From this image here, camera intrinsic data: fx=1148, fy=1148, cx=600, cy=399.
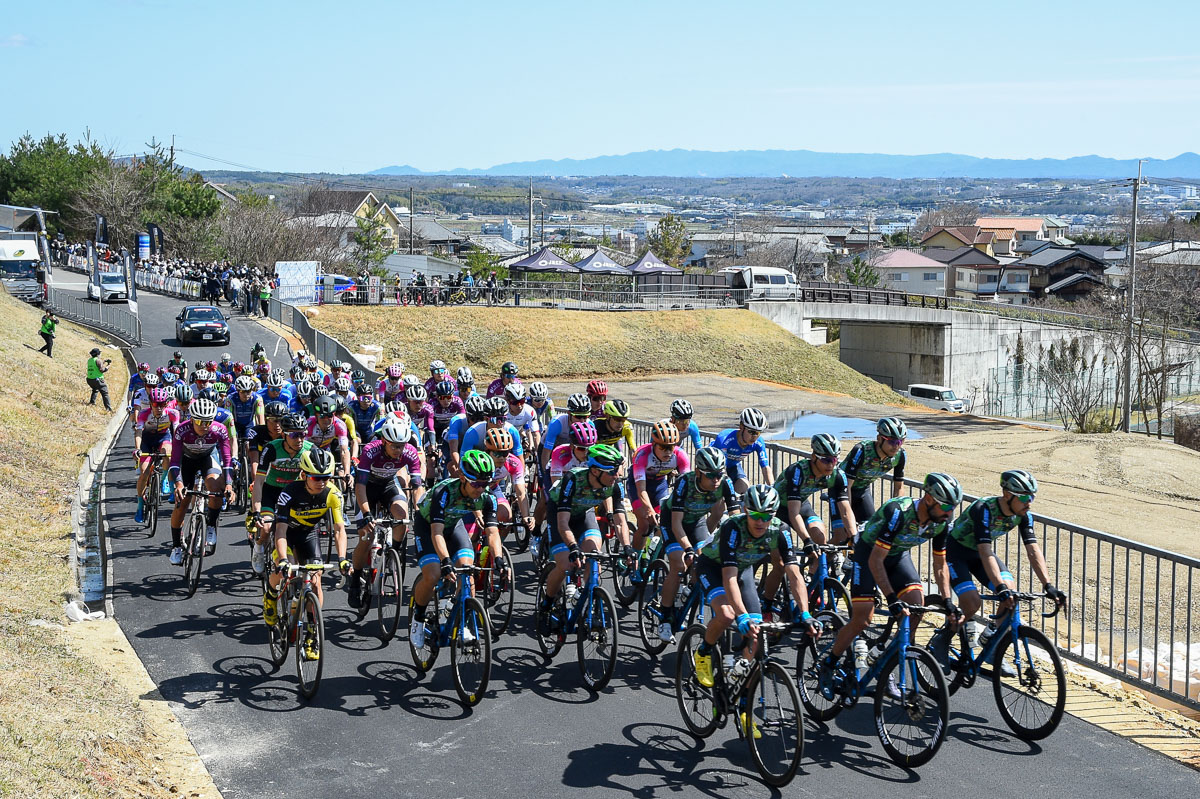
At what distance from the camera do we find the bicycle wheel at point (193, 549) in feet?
41.4

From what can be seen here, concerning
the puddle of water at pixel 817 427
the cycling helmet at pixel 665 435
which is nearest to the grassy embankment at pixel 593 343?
→ the puddle of water at pixel 817 427

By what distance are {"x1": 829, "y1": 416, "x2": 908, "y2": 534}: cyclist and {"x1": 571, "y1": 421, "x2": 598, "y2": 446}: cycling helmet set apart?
2.34 metres

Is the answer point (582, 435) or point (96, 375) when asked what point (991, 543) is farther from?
point (96, 375)

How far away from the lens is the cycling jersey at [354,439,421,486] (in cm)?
1139

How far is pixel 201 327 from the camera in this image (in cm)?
3984

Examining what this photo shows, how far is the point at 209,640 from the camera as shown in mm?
11047

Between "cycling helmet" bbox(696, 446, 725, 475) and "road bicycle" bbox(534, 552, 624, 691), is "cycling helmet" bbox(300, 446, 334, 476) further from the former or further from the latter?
"cycling helmet" bbox(696, 446, 725, 475)

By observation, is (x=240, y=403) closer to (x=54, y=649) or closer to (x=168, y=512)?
(x=168, y=512)

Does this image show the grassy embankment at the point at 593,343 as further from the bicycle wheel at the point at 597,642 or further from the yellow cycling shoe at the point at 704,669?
the yellow cycling shoe at the point at 704,669

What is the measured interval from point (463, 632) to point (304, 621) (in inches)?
54.1

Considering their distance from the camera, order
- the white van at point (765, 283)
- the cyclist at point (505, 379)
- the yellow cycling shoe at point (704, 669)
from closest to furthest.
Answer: the yellow cycling shoe at point (704, 669), the cyclist at point (505, 379), the white van at point (765, 283)

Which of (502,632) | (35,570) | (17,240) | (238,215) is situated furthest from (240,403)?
(238,215)

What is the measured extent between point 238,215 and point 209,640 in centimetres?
7437

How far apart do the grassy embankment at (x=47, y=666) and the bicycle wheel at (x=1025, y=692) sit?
6090 mm
